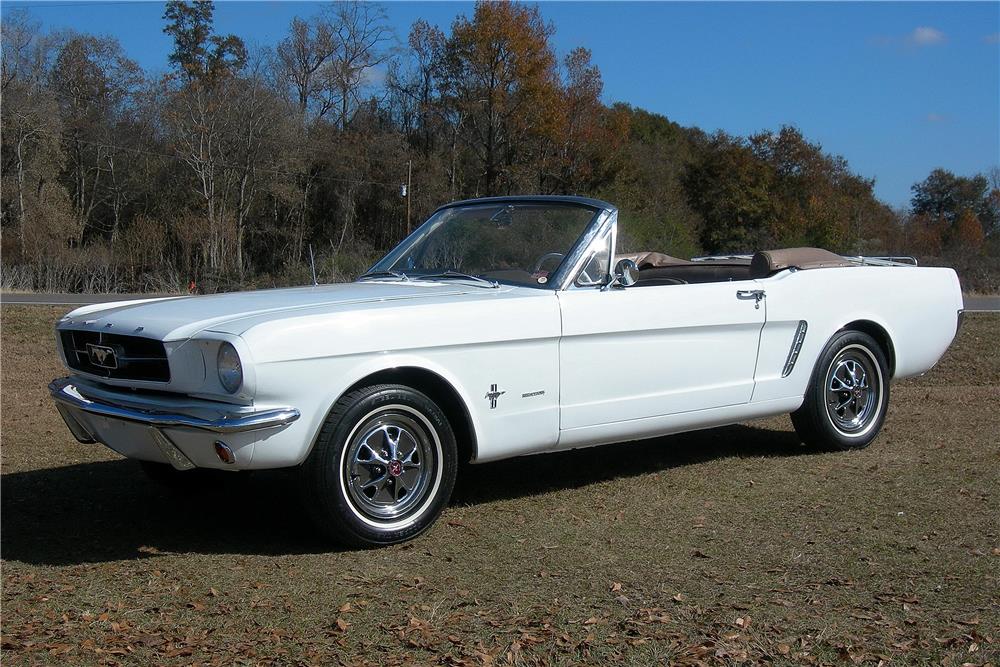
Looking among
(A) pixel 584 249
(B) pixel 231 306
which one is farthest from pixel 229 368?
(A) pixel 584 249

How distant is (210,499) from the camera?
558cm

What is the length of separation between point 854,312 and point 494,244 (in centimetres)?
247

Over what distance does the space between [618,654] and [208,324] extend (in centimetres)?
224

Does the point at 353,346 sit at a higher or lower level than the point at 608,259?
lower

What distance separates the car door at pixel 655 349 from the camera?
5.17 metres

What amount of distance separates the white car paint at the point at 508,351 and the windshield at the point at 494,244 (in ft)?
0.59

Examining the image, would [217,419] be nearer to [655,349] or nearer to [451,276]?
[451,276]

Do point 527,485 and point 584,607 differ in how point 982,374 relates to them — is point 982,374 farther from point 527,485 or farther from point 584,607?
point 584,607

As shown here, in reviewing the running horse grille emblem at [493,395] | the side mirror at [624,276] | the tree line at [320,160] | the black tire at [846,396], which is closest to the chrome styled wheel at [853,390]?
the black tire at [846,396]

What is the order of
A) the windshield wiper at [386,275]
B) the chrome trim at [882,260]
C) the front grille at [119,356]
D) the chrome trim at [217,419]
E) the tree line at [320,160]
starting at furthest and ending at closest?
the tree line at [320,160]
the chrome trim at [882,260]
the windshield wiper at [386,275]
the front grille at [119,356]
the chrome trim at [217,419]

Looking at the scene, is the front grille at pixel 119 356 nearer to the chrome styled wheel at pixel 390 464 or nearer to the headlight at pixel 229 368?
the headlight at pixel 229 368

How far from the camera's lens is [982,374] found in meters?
11.2

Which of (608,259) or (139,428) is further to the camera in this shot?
(608,259)

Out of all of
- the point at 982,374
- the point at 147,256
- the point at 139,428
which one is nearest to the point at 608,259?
the point at 139,428
